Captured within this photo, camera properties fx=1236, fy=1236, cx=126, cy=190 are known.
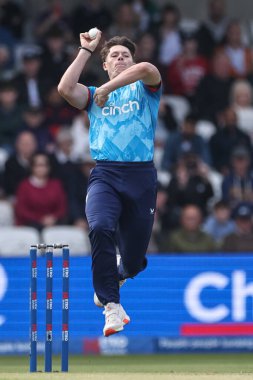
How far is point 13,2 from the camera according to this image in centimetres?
1812

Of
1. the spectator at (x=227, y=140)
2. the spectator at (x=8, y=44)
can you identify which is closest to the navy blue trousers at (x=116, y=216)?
the spectator at (x=227, y=140)

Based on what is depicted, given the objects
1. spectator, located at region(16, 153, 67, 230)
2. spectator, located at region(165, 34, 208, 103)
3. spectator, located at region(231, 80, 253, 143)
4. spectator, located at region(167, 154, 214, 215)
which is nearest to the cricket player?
spectator, located at region(16, 153, 67, 230)

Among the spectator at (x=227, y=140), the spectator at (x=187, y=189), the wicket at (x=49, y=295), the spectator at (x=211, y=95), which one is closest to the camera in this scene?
the wicket at (x=49, y=295)

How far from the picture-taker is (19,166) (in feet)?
50.0

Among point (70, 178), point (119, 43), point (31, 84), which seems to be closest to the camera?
point (119, 43)

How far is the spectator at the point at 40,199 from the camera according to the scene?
48.1 feet

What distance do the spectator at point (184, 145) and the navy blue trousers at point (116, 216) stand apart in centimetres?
681

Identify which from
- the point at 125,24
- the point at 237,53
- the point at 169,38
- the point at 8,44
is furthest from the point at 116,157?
the point at 237,53

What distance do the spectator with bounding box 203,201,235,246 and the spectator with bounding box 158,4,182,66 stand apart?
359cm

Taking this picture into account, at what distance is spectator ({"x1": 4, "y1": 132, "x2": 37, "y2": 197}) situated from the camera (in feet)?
49.9

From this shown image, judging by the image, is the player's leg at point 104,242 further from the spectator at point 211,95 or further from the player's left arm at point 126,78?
the spectator at point 211,95

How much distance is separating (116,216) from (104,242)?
0.24 meters

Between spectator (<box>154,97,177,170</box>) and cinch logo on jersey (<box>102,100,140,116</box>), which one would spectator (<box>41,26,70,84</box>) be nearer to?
spectator (<box>154,97,177,170</box>)

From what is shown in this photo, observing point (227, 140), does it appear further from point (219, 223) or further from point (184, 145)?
point (219, 223)
